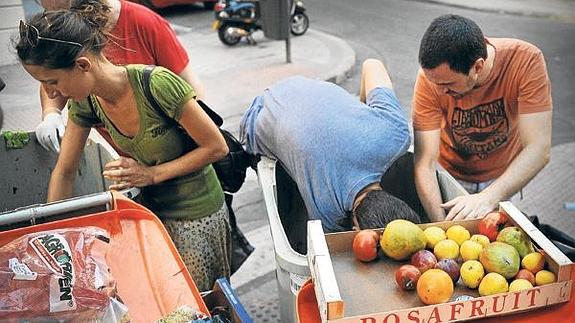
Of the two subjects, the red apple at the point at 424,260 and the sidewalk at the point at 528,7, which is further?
the sidewalk at the point at 528,7

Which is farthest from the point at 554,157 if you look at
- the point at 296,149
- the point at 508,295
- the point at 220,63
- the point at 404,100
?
the point at 220,63

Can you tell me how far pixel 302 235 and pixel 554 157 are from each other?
11.7 feet

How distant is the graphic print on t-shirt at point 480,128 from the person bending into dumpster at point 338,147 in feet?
1.12

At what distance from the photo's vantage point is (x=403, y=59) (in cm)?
852

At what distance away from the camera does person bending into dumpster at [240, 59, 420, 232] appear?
2.13m

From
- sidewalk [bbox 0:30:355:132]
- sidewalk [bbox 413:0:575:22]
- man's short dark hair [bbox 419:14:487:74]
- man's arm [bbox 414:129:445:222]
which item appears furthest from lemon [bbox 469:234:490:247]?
sidewalk [bbox 413:0:575:22]

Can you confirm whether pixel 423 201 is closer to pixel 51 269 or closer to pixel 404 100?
pixel 51 269

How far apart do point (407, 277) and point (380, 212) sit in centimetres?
38

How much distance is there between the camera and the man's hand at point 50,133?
253 cm

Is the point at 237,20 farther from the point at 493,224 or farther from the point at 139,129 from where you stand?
the point at 493,224

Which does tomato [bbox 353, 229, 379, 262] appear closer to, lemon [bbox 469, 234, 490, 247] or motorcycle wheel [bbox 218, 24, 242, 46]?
lemon [bbox 469, 234, 490, 247]

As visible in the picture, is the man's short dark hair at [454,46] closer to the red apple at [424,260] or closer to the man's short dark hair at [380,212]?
the man's short dark hair at [380,212]

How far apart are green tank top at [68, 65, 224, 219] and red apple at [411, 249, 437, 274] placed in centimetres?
93

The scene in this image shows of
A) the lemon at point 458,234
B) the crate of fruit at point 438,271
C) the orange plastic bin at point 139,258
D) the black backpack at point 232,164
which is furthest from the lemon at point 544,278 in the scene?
the black backpack at point 232,164
